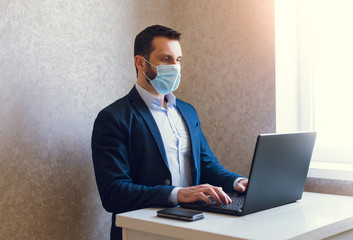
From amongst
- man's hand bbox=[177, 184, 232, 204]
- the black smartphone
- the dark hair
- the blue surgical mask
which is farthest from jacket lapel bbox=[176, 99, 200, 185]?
the black smartphone

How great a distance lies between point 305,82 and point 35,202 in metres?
1.47

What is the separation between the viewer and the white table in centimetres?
125

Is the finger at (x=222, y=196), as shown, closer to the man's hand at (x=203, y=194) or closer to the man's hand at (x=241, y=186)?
the man's hand at (x=203, y=194)

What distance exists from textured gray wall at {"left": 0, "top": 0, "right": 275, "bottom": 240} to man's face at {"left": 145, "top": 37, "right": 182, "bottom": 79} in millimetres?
313

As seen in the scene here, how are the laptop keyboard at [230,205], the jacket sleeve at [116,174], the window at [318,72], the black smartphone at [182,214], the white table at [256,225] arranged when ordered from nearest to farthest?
1. the white table at [256,225]
2. the black smartphone at [182,214]
3. the laptop keyboard at [230,205]
4. the jacket sleeve at [116,174]
5. the window at [318,72]

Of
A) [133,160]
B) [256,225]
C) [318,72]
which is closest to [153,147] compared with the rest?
[133,160]

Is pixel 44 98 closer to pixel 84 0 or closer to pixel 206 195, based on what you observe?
pixel 84 0

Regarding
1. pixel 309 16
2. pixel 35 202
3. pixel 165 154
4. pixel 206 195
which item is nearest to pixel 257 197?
pixel 206 195

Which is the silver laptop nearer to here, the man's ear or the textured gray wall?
the textured gray wall

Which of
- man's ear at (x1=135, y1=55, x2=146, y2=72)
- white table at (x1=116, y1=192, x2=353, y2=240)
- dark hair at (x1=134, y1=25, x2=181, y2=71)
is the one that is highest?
dark hair at (x1=134, y1=25, x2=181, y2=71)

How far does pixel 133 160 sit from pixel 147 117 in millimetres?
197

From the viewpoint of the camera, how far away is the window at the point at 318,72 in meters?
2.25

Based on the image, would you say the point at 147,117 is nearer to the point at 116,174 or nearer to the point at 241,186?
the point at 116,174

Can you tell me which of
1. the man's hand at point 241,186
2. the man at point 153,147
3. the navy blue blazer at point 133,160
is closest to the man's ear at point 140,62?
the man at point 153,147
